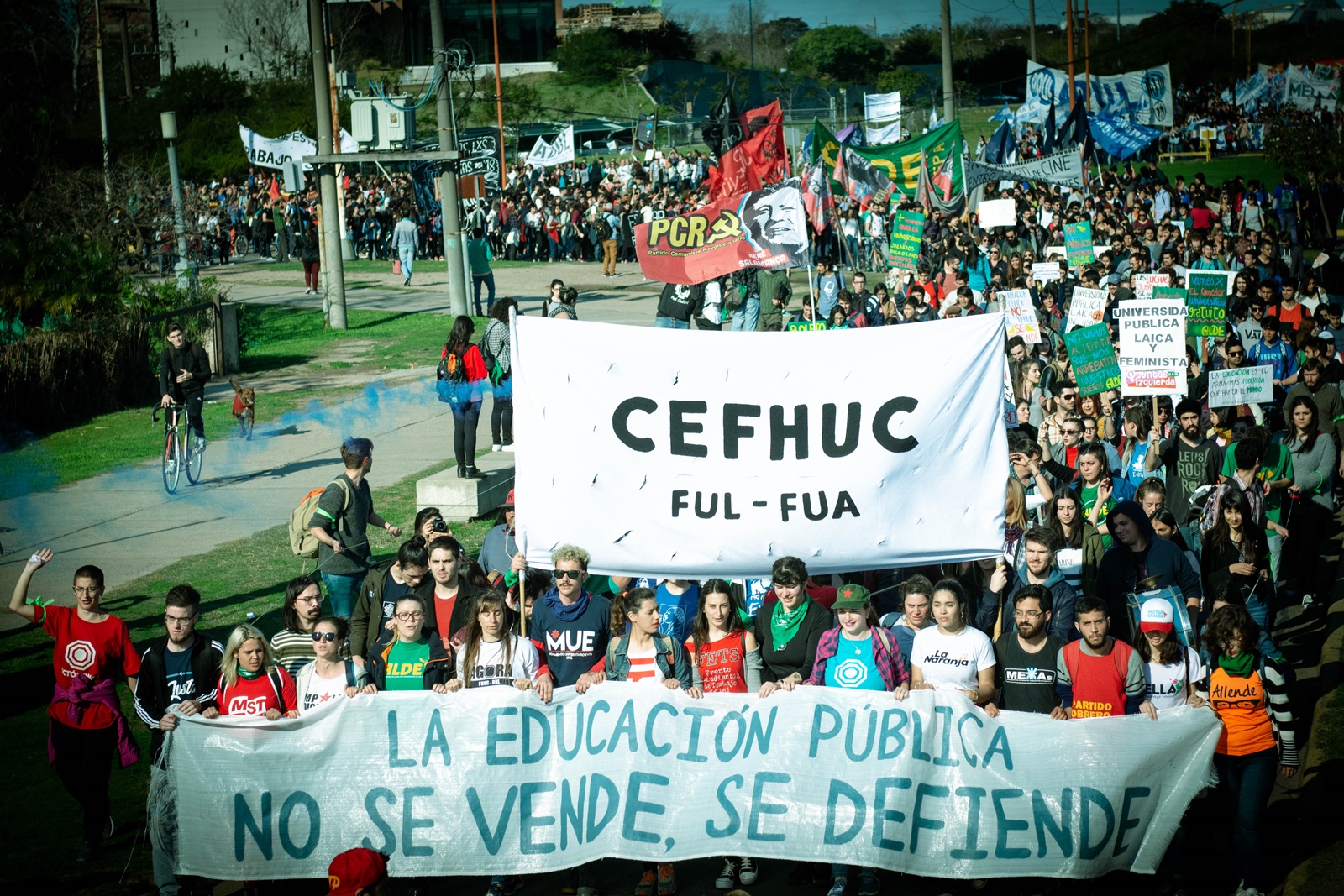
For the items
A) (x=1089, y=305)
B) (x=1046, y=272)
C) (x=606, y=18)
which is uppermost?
(x=606, y=18)

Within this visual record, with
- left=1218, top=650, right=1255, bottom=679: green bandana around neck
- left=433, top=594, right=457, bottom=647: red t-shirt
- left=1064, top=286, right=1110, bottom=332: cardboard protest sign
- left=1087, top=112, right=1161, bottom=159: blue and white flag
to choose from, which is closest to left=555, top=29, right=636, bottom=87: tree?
left=1087, top=112, right=1161, bottom=159: blue and white flag

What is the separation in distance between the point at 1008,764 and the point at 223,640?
20.2 feet

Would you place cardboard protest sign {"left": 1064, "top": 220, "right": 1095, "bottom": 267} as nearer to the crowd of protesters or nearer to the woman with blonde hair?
the crowd of protesters

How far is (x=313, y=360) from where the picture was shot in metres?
22.9

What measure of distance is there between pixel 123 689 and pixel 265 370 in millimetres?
13465

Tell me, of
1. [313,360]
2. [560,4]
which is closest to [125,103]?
[313,360]

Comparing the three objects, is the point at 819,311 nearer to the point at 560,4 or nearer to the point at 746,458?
the point at 746,458

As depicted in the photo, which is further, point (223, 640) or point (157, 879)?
point (223, 640)

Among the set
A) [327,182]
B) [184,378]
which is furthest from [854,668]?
[327,182]

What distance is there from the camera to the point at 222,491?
1459cm

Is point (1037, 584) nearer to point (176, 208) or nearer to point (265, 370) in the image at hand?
point (265, 370)

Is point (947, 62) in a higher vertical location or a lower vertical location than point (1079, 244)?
higher

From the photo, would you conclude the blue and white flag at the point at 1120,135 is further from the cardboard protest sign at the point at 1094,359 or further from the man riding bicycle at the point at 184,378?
the man riding bicycle at the point at 184,378

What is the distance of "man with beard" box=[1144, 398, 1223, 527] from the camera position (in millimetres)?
10008
